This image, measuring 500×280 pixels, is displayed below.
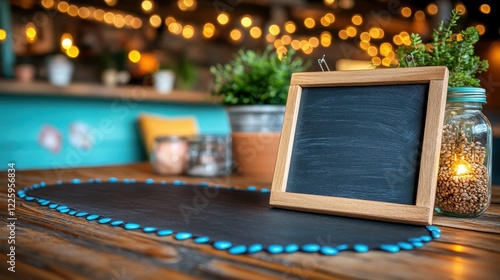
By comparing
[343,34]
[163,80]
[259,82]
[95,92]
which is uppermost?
[343,34]

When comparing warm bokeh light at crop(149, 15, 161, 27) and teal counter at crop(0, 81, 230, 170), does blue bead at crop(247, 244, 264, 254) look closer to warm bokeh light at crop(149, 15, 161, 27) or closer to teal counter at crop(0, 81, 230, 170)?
teal counter at crop(0, 81, 230, 170)

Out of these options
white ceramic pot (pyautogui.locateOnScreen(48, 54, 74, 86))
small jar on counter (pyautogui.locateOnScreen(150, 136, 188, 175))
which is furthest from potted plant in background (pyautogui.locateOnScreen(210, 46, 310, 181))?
white ceramic pot (pyautogui.locateOnScreen(48, 54, 74, 86))

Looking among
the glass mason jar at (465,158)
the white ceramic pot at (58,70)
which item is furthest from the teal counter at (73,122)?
the glass mason jar at (465,158)

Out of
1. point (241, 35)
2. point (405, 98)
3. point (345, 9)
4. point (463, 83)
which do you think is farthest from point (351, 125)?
point (345, 9)

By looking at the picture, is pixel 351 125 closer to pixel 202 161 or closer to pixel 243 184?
pixel 243 184

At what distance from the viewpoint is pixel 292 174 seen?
73 cm

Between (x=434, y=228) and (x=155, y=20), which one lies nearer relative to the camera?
(x=434, y=228)

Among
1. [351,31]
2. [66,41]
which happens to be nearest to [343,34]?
[351,31]

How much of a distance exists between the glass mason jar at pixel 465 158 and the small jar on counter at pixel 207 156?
68 centimetres

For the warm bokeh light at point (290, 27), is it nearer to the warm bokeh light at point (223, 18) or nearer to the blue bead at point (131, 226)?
the warm bokeh light at point (223, 18)

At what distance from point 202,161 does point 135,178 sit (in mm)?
186

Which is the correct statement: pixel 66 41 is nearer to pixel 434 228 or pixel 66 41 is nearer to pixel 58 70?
pixel 58 70

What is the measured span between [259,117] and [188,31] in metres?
3.60

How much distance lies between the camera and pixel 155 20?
430 cm
